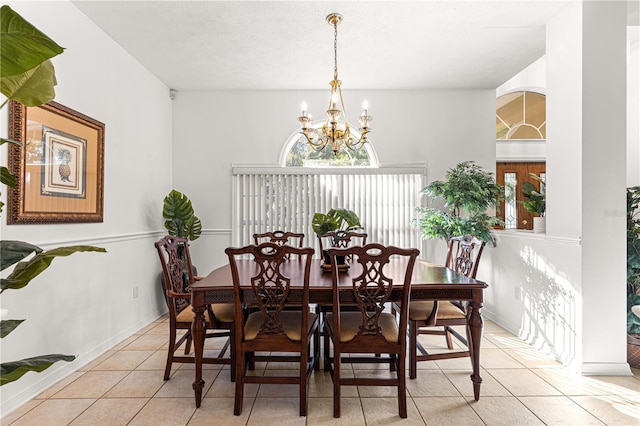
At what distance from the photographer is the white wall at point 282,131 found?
15.8 feet

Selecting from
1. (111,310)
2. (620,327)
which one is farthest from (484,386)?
(111,310)

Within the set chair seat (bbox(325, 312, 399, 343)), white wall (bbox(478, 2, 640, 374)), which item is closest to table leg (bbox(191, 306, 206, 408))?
chair seat (bbox(325, 312, 399, 343))

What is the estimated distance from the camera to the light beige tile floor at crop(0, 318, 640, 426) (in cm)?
218

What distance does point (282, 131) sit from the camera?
4816mm

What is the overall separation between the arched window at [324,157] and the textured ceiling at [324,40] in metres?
0.79

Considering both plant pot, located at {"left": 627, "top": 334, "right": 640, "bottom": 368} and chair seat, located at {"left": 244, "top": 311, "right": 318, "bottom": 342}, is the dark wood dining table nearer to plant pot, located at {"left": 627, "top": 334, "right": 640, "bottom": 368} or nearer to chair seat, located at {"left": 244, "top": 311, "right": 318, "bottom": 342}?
chair seat, located at {"left": 244, "top": 311, "right": 318, "bottom": 342}

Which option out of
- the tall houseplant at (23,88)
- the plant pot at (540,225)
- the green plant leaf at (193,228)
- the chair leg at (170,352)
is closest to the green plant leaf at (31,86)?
the tall houseplant at (23,88)

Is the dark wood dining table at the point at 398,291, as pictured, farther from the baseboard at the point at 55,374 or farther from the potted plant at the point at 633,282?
the potted plant at the point at 633,282

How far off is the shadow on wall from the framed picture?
397 centimetres

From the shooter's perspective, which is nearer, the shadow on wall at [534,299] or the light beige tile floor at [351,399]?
the light beige tile floor at [351,399]

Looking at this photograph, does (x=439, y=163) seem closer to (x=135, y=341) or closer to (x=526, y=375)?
(x=526, y=375)

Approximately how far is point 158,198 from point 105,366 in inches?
81.0

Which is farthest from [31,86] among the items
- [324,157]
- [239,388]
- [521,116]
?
[521,116]

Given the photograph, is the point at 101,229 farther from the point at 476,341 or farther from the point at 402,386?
the point at 476,341
